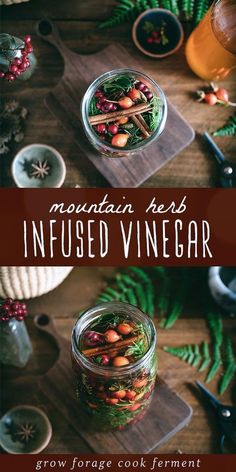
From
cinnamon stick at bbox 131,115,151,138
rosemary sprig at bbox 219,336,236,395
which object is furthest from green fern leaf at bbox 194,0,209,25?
rosemary sprig at bbox 219,336,236,395

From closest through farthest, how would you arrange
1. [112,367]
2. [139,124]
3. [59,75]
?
1. [112,367]
2. [139,124]
3. [59,75]

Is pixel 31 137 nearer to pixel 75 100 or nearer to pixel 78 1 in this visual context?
pixel 75 100

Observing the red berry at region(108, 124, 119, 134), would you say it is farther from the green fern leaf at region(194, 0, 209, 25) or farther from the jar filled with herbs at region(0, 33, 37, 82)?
the green fern leaf at region(194, 0, 209, 25)

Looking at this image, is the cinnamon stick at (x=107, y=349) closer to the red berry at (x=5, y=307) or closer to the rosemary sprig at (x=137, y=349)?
the rosemary sprig at (x=137, y=349)

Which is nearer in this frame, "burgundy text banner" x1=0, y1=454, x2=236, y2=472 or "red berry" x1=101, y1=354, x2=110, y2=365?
"red berry" x1=101, y1=354, x2=110, y2=365

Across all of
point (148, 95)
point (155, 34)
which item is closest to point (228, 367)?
point (148, 95)

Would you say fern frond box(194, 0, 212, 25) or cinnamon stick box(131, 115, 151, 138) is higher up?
fern frond box(194, 0, 212, 25)

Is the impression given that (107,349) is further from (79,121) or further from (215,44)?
(215,44)
